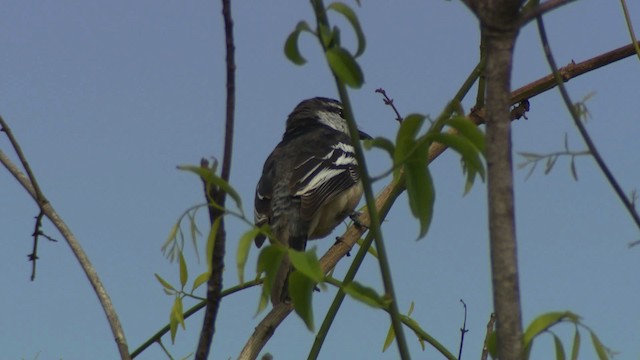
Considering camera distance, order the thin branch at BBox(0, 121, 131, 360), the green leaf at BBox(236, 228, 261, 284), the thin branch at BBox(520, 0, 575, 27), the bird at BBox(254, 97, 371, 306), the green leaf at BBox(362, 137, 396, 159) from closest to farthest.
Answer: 1. the thin branch at BBox(520, 0, 575, 27)
2. the green leaf at BBox(236, 228, 261, 284)
3. the green leaf at BBox(362, 137, 396, 159)
4. the thin branch at BBox(0, 121, 131, 360)
5. the bird at BBox(254, 97, 371, 306)

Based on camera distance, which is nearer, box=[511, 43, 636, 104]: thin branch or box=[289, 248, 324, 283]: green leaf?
box=[289, 248, 324, 283]: green leaf

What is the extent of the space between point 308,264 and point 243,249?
139mm

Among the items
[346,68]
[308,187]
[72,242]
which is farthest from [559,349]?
[308,187]

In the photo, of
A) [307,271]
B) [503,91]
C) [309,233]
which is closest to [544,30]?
[503,91]

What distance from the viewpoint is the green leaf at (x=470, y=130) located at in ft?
5.03

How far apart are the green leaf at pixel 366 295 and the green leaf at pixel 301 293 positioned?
0.23 feet

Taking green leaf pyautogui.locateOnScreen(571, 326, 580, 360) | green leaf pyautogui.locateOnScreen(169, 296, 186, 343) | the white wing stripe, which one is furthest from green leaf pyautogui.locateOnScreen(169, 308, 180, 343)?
the white wing stripe

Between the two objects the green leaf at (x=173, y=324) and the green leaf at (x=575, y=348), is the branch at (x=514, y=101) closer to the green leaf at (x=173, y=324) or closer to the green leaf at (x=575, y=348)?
the green leaf at (x=173, y=324)

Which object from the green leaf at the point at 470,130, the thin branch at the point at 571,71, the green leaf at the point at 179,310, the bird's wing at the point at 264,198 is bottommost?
the green leaf at the point at 470,130

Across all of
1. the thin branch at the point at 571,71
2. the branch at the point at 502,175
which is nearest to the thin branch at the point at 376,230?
the branch at the point at 502,175

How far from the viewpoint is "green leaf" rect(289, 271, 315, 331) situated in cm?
150

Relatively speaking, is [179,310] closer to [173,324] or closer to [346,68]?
[173,324]

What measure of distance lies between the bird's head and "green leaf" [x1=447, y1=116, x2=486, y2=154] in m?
8.23

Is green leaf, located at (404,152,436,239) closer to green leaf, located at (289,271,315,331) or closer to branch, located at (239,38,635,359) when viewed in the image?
green leaf, located at (289,271,315,331)
